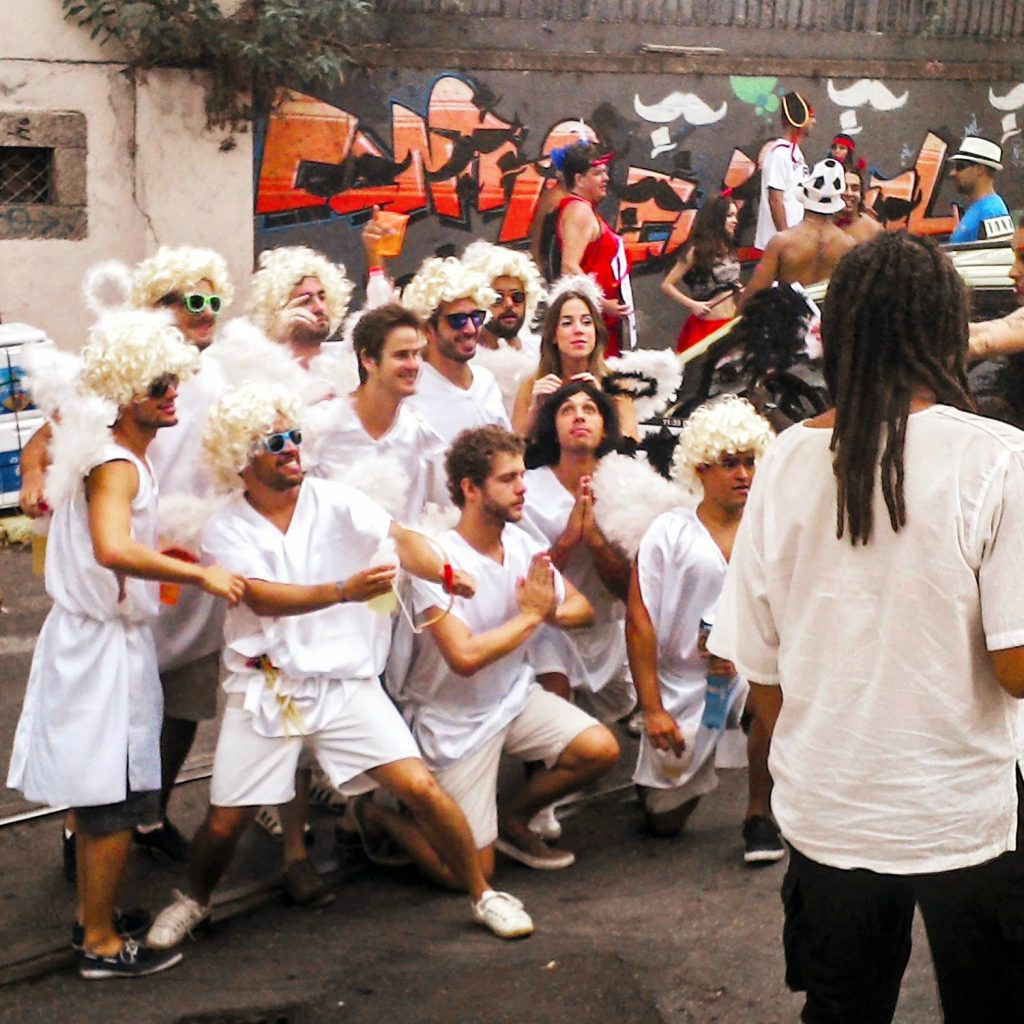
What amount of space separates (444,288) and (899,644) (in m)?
3.84

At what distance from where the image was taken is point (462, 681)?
5465 mm

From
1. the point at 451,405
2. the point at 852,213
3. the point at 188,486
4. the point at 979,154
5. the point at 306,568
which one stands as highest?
the point at 979,154

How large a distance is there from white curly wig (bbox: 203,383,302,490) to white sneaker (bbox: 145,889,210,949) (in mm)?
1269

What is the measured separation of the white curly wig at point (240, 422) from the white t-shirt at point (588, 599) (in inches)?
51.7

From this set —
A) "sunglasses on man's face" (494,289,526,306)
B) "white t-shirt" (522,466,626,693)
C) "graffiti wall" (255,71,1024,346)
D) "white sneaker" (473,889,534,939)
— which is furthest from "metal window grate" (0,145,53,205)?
"white sneaker" (473,889,534,939)

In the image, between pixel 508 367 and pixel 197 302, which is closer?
pixel 197 302

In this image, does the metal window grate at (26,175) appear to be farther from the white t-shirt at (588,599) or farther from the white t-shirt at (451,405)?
the white t-shirt at (588,599)

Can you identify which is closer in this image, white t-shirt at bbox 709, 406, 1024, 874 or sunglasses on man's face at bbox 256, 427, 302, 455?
white t-shirt at bbox 709, 406, 1024, 874

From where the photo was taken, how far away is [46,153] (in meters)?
11.0

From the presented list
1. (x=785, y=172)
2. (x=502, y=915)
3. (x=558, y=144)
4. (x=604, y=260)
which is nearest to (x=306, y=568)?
(x=502, y=915)

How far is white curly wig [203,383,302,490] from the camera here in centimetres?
499

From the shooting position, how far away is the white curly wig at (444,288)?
6.54m

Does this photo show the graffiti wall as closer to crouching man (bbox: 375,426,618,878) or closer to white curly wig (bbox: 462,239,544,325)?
white curly wig (bbox: 462,239,544,325)

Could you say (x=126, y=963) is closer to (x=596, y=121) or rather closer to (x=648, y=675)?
(x=648, y=675)
